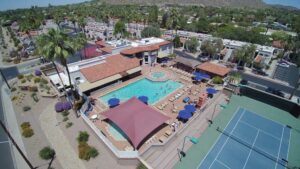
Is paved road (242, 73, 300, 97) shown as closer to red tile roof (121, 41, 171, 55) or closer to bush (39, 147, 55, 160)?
red tile roof (121, 41, 171, 55)

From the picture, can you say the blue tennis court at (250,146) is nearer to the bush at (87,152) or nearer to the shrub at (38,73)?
the bush at (87,152)

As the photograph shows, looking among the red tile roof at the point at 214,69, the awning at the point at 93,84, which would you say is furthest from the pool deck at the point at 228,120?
the awning at the point at 93,84

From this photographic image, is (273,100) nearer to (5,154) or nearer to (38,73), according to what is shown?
(5,154)

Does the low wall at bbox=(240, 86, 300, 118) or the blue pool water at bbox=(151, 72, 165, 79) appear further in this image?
the blue pool water at bbox=(151, 72, 165, 79)

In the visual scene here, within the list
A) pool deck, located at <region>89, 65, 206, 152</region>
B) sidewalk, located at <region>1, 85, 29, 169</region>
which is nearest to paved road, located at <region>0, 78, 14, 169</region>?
sidewalk, located at <region>1, 85, 29, 169</region>

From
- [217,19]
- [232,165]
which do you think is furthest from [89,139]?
[217,19]

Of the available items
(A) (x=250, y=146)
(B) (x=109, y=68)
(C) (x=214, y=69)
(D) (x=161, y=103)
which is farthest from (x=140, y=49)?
(A) (x=250, y=146)
